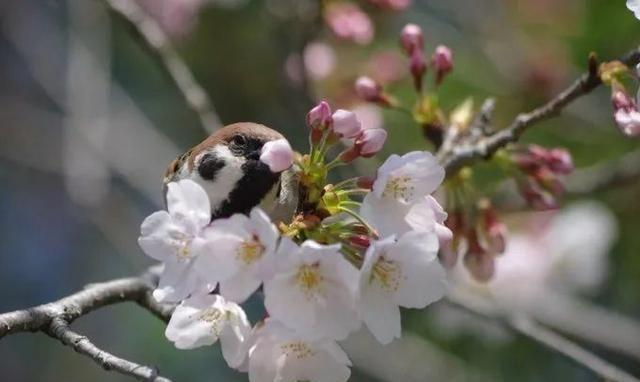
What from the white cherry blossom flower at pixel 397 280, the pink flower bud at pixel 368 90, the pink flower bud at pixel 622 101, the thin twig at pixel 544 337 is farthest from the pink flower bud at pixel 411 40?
the white cherry blossom flower at pixel 397 280

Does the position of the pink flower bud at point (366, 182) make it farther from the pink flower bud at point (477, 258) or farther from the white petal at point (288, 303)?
the pink flower bud at point (477, 258)

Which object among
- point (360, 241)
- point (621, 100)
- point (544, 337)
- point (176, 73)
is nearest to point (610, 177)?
point (544, 337)

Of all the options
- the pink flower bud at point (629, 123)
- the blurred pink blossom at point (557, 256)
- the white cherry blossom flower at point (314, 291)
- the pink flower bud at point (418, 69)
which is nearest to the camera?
the white cherry blossom flower at point (314, 291)

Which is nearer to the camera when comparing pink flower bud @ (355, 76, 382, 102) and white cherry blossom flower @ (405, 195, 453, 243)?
white cherry blossom flower @ (405, 195, 453, 243)

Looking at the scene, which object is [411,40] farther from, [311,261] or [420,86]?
[311,261]

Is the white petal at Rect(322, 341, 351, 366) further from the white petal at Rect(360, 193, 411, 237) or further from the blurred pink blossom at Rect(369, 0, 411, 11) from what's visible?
the blurred pink blossom at Rect(369, 0, 411, 11)

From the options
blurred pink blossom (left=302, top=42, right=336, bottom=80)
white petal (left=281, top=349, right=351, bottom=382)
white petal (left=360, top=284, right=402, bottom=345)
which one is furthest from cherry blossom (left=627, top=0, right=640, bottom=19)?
blurred pink blossom (left=302, top=42, right=336, bottom=80)
